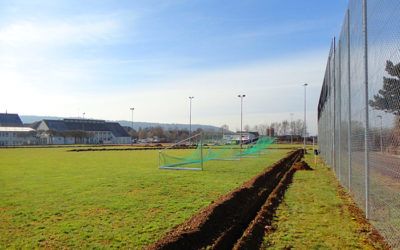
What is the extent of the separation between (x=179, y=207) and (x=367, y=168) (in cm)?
463

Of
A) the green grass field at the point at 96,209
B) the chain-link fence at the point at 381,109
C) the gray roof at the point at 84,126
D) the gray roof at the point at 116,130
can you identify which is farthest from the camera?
the gray roof at the point at 116,130

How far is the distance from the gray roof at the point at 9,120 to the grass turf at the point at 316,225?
11502cm

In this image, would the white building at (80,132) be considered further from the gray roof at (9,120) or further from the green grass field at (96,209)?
the green grass field at (96,209)

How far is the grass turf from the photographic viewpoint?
5676 millimetres

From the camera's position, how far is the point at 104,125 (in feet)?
376

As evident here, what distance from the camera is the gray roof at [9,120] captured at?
103500 mm

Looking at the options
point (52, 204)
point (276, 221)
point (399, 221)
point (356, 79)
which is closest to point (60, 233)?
point (52, 204)

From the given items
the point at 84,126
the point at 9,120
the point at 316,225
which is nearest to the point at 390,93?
the point at 316,225

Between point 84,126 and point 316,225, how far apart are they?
111m

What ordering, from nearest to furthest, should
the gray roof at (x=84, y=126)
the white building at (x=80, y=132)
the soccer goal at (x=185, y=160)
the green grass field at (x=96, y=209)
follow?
the green grass field at (x=96, y=209)
the soccer goal at (x=185, y=160)
the white building at (x=80, y=132)
the gray roof at (x=84, y=126)

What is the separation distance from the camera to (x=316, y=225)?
6.90 m

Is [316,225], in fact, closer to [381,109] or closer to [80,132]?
[381,109]

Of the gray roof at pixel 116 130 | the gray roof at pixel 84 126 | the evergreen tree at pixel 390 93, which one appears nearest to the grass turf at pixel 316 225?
the evergreen tree at pixel 390 93

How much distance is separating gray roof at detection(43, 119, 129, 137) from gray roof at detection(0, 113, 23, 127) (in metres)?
13.8
